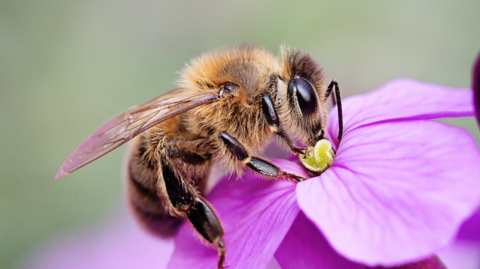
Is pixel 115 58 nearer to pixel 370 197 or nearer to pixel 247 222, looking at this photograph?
pixel 247 222

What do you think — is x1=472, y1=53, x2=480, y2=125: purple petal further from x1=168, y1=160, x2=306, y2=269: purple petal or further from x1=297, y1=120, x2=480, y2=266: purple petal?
x1=168, y1=160, x2=306, y2=269: purple petal

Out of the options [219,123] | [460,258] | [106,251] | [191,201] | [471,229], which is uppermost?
[219,123]

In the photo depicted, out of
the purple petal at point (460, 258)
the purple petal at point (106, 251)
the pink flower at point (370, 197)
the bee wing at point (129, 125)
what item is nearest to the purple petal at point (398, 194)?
the pink flower at point (370, 197)

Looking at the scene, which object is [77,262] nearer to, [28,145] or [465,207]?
[28,145]

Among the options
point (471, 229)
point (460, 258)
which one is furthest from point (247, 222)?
point (460, 258)

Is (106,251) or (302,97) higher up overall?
(302,97)

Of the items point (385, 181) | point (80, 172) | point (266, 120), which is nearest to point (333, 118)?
point (266, 120)
